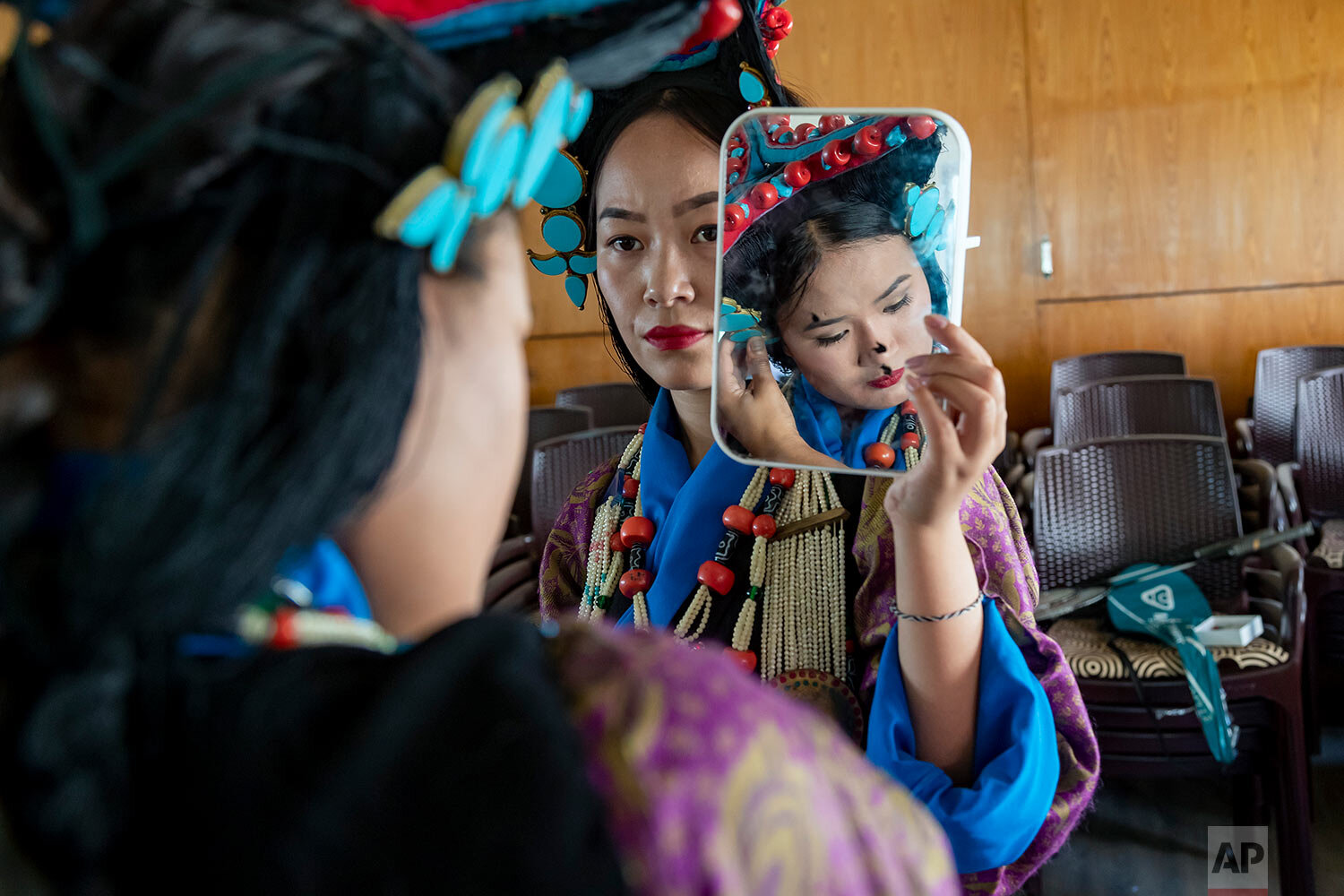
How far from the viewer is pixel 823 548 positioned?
0.87 metres

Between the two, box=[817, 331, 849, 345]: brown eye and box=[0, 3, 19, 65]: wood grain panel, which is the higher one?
box=[0, 3, 19, 65]: wood grain panel

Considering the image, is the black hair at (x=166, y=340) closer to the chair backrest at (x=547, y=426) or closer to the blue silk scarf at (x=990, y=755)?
the blue silk scarf at (x=990, y=755)

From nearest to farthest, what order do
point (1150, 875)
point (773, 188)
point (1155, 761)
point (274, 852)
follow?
point (274, 852), point (773, 188), point (1155, 761), point (1150, 875)

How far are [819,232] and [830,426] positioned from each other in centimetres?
16

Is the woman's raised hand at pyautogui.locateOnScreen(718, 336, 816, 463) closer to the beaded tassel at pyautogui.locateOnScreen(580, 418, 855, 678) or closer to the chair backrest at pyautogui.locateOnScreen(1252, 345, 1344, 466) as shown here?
the beaded tassel at pyautogui.locateOnScreen(580, 418, 855, 678)

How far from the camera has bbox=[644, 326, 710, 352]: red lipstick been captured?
2.90 ft

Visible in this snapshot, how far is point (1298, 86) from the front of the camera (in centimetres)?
429

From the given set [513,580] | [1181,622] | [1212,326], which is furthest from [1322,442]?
[513,580]

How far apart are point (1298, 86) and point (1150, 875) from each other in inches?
150

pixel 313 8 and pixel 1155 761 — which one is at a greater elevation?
pixel 313 8

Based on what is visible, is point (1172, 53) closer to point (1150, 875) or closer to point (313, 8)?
point (1150, 875)

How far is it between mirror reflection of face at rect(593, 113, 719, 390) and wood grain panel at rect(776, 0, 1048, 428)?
3903 mm

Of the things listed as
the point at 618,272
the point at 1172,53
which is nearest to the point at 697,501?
the point at 618,272

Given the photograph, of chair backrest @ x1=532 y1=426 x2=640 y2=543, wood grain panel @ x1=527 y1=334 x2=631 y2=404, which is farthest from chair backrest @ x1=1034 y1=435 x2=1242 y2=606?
wood grain panel @ x1=527 y1=334 x2=631 y2=404
